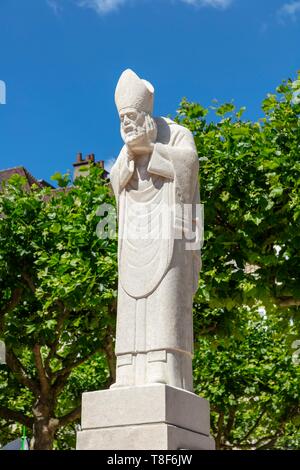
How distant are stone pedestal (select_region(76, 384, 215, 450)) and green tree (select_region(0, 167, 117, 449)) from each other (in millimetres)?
7057

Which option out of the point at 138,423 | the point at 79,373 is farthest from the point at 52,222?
the point at 79,373

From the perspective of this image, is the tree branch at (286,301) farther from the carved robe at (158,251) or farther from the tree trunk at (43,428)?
the tree trunk at (43,428)

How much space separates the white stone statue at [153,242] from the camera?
26.2 feet

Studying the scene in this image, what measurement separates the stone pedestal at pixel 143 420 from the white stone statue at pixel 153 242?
10.7 inches

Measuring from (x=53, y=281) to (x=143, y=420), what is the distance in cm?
838

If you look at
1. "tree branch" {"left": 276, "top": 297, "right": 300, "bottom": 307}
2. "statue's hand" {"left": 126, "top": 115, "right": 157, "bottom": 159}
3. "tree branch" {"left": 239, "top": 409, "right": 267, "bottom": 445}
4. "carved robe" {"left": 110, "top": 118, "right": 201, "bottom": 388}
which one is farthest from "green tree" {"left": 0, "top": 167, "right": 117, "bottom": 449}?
"tree branch" {"left": 239, "top": 409, "right": 267, "bottom": 445}

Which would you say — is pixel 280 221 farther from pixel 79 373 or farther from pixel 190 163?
pixel 79 373

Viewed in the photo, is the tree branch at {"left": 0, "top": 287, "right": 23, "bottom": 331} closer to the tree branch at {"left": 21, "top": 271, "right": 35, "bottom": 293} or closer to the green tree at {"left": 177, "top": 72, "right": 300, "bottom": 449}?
the tree branch at {"left": 21, "top": 271, "right": 35, "bottom": 293}

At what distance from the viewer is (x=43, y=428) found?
17.9 metres

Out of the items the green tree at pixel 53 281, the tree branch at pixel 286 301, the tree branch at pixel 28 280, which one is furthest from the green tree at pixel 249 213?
the tree branch at pixel 28 280

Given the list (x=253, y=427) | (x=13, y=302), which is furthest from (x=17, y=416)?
(x=253, y=427)

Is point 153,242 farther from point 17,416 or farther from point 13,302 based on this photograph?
point 17,416

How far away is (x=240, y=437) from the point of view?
100ft

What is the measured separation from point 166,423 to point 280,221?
24.4ft
